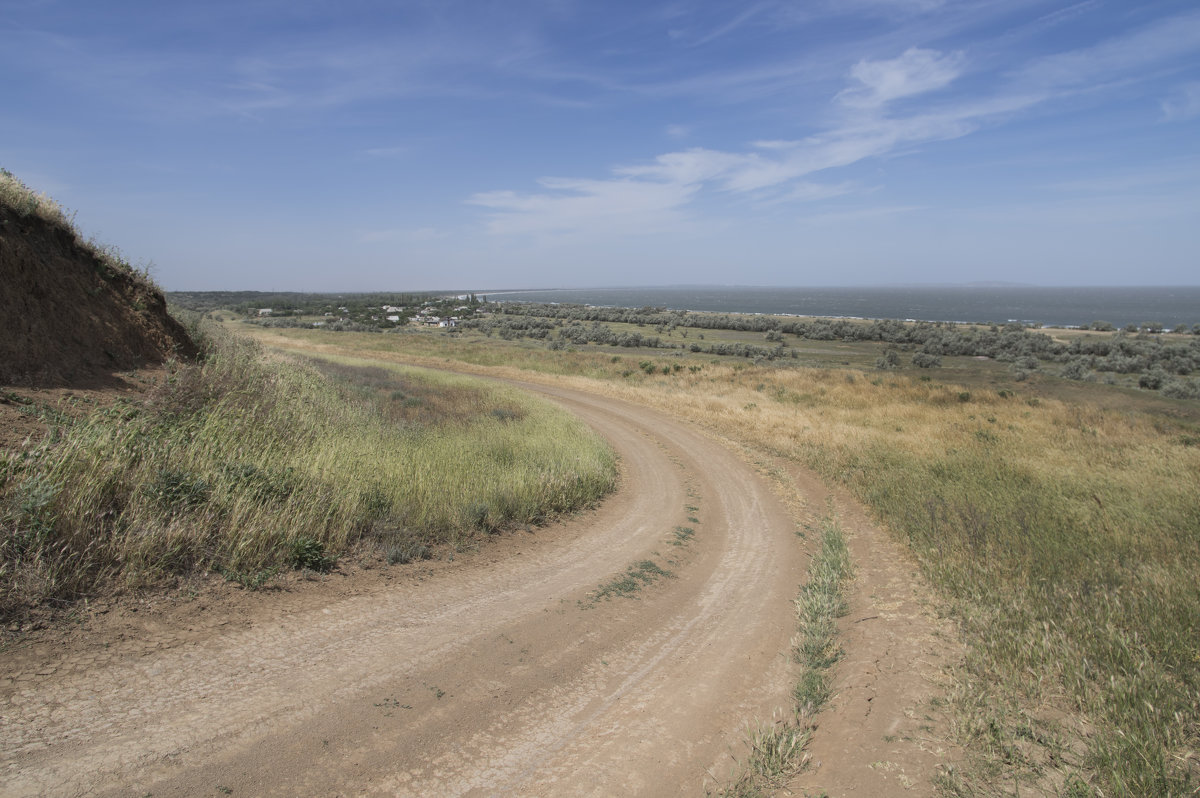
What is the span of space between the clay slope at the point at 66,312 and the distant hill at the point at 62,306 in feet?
0.05

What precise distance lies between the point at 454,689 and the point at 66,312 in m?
10.1

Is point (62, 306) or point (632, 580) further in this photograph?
point (62, 306)

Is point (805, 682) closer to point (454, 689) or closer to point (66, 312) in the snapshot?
point (454, 689)

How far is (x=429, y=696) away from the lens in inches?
178

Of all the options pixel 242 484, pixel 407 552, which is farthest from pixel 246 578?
pixel 407 552

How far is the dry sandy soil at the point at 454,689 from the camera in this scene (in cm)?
360

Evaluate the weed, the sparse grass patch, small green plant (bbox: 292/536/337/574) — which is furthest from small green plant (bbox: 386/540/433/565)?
the weed

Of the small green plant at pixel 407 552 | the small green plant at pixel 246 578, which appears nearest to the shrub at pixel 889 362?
the small green plant at pixel 407 552

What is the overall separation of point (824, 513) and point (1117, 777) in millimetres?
7968

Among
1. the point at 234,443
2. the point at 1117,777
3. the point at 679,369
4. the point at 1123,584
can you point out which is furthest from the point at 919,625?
the point at 679,369

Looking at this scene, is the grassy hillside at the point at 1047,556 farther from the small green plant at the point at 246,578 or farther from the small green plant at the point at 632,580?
the small green plant at the point at 246,578

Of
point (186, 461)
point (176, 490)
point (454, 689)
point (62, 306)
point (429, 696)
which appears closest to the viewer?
point (429, 696)

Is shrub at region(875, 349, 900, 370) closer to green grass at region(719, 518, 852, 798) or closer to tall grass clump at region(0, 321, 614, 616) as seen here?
tall grass clump at region(0, 321, 614, 616)

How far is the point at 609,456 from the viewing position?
13.7 meters
